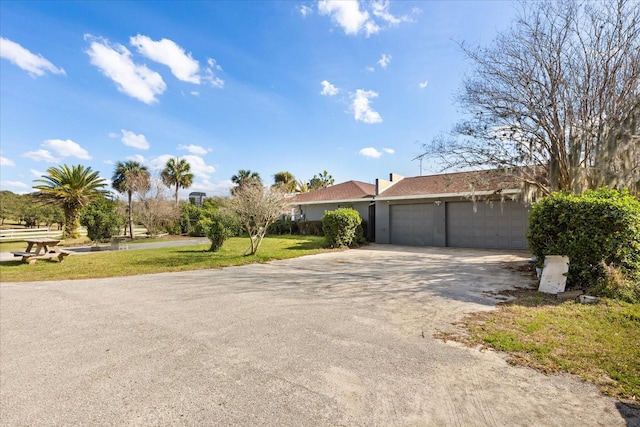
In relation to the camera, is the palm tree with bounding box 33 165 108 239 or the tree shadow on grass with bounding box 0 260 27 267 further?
the palm tree with bounding box 33 165 108 239

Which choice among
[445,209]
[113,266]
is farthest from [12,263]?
[445,209]

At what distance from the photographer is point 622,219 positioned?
5.54 m

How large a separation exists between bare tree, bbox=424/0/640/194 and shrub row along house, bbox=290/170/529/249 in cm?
131

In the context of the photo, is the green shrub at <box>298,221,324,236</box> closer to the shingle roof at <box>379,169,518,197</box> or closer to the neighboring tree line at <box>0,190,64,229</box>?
the shingle roof at <box>379,169,518,197</box>

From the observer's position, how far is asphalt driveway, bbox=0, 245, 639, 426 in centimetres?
236

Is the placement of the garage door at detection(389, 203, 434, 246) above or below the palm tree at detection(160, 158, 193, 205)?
below

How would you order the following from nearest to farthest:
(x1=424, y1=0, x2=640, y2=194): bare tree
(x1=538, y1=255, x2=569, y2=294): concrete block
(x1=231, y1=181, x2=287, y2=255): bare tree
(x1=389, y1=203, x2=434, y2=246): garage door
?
(x1=538, y1=255, x2=569, y2=294): concrete block → (x1=424, y1=0, x2=640, y2=194): bare tree → (x1=231, y1=181, x2=287, y2=255): bare tree → (x1=389, y1=203, x2=434, y2=246): garage door

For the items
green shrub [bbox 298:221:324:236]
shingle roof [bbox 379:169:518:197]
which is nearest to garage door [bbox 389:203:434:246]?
shingle roof [bbox 379:169:518:197]

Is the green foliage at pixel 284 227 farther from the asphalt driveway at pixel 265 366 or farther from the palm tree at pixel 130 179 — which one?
the asphalt driveway at pixel 265 366

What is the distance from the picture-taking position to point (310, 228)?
22.7 meters

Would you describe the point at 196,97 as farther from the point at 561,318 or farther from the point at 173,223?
the point at 561,318

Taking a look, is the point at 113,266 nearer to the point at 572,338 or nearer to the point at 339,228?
the point at 339,228

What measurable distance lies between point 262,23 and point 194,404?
1215cm

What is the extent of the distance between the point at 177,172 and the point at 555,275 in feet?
112
